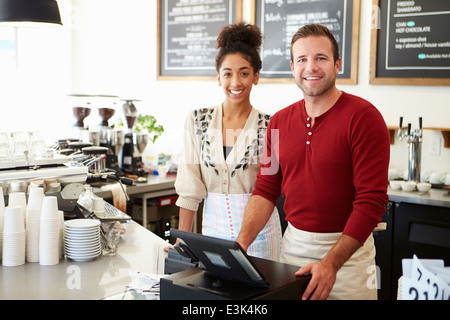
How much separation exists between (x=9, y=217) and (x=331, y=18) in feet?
8.69

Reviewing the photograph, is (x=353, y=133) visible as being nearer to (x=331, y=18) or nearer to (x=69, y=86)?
(x=331, y=18)

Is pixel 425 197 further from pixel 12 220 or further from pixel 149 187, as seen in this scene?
pixel 12 220

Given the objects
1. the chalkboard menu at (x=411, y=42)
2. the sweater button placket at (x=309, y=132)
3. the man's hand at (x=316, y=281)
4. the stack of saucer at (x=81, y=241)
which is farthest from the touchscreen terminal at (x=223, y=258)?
the chalkboard menu at (x=411, y=42)

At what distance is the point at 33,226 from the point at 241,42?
1.17 metres

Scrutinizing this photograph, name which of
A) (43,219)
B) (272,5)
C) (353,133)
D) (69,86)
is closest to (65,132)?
(69,86)

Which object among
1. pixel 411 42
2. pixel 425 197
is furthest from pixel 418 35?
pixel 425 197

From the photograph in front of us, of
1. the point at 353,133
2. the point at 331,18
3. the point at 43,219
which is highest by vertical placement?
the point at 331,18

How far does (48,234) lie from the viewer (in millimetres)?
2078

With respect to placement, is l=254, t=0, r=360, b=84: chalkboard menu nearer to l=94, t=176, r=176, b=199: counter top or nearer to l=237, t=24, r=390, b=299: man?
l=94, t=176, r=176, b=199: counter top

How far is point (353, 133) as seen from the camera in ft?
5.76

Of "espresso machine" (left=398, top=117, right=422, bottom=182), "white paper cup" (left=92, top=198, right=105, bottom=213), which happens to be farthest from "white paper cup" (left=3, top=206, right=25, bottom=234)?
"espresso machine" (left=398, top=117, right=422, bottom=182)

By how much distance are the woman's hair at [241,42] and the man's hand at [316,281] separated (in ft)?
3.78

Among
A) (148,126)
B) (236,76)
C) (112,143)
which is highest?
(236,76)

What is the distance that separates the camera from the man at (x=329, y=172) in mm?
1705
